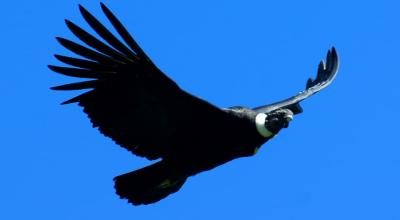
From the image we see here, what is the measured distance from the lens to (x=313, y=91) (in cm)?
1522

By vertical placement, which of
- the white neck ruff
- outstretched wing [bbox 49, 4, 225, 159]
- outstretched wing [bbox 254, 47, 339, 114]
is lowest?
the white neck ruff

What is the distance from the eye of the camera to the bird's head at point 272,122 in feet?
44.0

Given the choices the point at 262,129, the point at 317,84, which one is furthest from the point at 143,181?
the point at 317,84

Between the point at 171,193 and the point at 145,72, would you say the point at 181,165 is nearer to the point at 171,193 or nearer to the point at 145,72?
the point at 171,193

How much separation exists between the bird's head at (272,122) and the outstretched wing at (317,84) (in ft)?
1.79

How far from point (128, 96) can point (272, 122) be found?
1.67 m

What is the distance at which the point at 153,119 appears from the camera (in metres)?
13.6

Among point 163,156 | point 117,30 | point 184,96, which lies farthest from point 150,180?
point 117,30

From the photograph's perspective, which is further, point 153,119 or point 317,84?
point 317,84

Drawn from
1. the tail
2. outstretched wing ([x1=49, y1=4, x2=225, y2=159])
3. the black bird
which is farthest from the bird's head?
the tail

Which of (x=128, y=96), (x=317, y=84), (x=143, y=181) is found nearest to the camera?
(x=128, y=96)

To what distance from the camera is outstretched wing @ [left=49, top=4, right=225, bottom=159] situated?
12812mm

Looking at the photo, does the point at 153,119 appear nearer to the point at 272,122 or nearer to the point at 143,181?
the point at 143,181

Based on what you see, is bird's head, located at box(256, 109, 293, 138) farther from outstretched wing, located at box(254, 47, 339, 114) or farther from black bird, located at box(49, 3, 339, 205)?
outstretched wing, located at box(254, 47, 339, 114)
